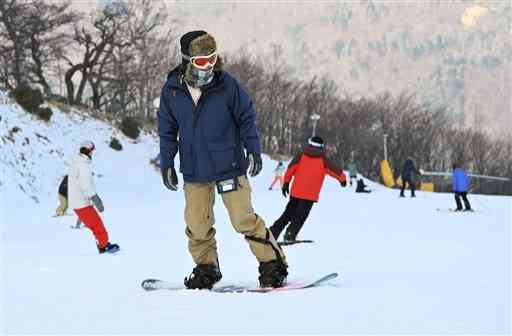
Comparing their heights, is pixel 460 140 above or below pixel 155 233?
below

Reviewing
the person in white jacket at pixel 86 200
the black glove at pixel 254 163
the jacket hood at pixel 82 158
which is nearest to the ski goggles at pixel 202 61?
the black glove at pixel 254 163

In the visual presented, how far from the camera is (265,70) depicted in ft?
214

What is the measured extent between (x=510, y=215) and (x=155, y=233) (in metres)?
8.17

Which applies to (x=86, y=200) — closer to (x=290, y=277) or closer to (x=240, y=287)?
(x=290, y=277)

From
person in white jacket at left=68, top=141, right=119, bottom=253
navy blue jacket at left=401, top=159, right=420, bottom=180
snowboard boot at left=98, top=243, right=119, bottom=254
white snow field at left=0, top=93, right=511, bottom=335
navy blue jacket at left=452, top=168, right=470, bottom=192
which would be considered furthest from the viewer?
navy blue jacket at left=401, top=159, right=420, bottom=180

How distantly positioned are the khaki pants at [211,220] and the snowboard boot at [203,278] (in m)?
0.05

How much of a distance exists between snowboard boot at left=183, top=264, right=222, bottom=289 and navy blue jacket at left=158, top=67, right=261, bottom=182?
0.64 metres

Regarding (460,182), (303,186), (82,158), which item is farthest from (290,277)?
(460,182)

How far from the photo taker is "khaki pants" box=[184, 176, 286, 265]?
4590 millimetres

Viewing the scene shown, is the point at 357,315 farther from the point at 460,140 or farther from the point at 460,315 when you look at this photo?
the point at 460,140

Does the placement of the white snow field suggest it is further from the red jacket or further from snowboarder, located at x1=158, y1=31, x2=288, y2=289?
the red jacket

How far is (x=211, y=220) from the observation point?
4.76m

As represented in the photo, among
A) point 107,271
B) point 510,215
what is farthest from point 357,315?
point 510,215

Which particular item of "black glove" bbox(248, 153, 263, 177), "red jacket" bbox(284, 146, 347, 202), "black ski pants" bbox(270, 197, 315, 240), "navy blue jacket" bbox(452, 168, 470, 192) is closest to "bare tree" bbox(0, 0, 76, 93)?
"navy blue jacket" bbox(452, 168, 470, 192)
